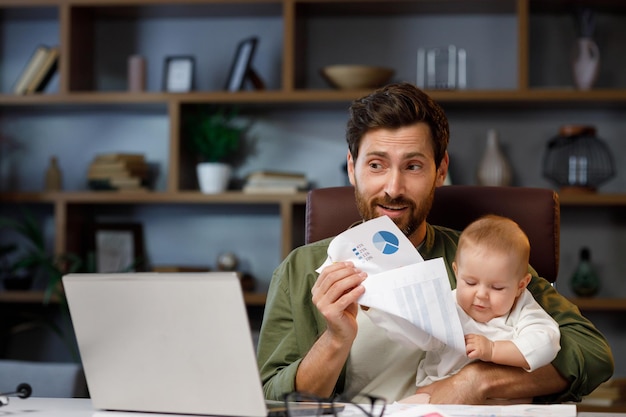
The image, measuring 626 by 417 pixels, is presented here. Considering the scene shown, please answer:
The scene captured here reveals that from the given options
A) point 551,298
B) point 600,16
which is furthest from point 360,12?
point 551,298

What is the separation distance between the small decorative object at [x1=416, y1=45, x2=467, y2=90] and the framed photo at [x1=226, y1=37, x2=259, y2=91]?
695mm

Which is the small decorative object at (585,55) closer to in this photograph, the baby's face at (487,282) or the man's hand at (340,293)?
the baby's face at (487,282)

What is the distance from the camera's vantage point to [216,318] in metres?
1.12

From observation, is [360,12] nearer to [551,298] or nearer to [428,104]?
[428,104]

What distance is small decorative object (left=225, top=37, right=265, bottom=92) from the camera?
3.45m

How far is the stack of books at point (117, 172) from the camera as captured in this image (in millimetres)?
3557

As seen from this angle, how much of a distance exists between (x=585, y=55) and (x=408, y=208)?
75.1 inches

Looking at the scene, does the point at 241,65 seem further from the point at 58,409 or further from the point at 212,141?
the point at 58,409

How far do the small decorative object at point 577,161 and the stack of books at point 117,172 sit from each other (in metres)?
1.66

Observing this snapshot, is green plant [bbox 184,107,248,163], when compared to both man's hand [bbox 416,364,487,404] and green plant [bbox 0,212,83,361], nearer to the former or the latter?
green plant [bbox 0,212,83,361]

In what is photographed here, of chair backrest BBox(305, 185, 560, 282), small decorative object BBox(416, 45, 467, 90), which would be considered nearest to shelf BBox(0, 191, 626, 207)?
small decorative object BBox(416, 45, 467, 90)

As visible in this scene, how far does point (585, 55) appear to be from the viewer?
3.36 meters

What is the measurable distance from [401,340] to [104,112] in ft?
8.77

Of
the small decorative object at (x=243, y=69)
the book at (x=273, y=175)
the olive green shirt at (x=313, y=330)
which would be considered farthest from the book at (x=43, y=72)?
the olive green shirt at (x=313, y=330)
